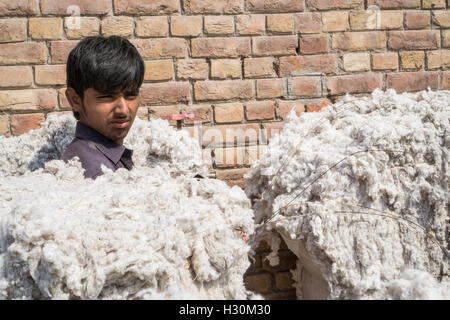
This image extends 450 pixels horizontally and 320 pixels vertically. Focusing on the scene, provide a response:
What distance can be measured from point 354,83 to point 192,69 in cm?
86

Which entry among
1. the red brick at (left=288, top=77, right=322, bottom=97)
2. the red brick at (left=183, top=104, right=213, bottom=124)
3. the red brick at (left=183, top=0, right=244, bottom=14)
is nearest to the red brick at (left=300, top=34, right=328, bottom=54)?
the red brick at (left=288, top=77, right=322, bottom=97)

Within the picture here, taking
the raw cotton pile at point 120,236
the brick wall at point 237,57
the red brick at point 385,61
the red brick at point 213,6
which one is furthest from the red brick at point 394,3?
the raw cotton pile at point 120,236

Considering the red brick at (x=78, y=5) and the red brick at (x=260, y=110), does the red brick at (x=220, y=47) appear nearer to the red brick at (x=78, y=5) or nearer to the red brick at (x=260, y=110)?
the red brick at (x=260, y=110)

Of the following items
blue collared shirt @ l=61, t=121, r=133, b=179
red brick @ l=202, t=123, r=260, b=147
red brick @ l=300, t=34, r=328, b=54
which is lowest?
blue collared shirt @ l=61, t=121, r=133, b=179

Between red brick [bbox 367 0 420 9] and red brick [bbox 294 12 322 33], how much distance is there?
11.6 inches

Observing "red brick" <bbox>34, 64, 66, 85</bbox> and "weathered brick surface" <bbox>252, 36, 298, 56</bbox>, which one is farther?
"weathered brick surface" <bbox>252, 36, 298, 56</bbox>

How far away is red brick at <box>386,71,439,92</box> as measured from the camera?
2125 millimetres

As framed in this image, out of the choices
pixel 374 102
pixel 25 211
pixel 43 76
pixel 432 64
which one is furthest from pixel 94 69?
pixel 432 64

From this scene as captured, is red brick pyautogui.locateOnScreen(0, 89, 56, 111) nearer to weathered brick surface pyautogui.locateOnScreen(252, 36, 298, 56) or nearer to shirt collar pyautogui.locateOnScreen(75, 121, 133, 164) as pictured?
shirt collar pyautogui.locateOnScreen(75, 121, 133, 164)

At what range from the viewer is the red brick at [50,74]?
5.97 feet

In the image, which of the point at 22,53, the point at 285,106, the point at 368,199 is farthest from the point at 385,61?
the point at 22,53

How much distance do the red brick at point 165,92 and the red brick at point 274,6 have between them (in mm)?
502

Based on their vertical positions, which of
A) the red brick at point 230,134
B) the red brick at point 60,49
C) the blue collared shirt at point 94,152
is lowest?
the blue collared shirt at point 94,152

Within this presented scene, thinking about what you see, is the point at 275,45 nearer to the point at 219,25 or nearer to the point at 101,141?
the point at 219,25
